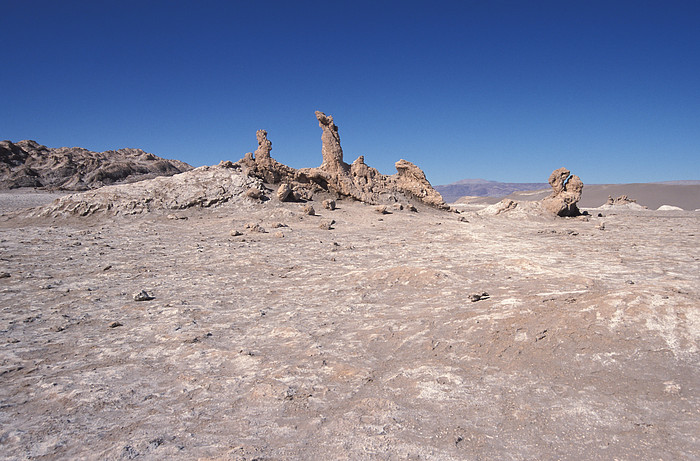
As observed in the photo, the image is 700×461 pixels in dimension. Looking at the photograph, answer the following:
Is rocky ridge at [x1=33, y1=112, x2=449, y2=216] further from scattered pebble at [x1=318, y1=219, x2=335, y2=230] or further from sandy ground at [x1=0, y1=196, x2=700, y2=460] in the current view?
sandy ground at [x1=0, y1=196, x2=700, y2=460]

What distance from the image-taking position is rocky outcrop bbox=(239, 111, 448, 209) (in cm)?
1540

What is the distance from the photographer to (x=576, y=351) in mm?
3201

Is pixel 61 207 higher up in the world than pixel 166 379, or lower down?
higher up

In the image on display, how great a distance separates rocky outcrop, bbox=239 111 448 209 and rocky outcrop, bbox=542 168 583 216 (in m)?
4.88

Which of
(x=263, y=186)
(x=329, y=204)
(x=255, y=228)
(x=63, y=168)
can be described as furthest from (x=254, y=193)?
(x=63, y=168)

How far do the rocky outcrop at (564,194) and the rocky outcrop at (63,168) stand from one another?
32.9 metres

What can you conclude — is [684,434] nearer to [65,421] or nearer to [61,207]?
[65,421]

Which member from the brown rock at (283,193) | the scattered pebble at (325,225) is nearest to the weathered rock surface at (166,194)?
the brown rock at (283,193)

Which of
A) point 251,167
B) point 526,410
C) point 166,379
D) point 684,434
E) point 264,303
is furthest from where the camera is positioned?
point 251,167

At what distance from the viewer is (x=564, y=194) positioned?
16.0 m

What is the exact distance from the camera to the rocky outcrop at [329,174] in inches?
606

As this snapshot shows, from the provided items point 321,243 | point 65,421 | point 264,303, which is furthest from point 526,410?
point 321,243

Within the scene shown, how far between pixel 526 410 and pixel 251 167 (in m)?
14.5

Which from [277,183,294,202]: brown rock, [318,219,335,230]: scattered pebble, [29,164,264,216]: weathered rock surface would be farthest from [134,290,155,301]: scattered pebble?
[277,183,294,202]: brown rock
